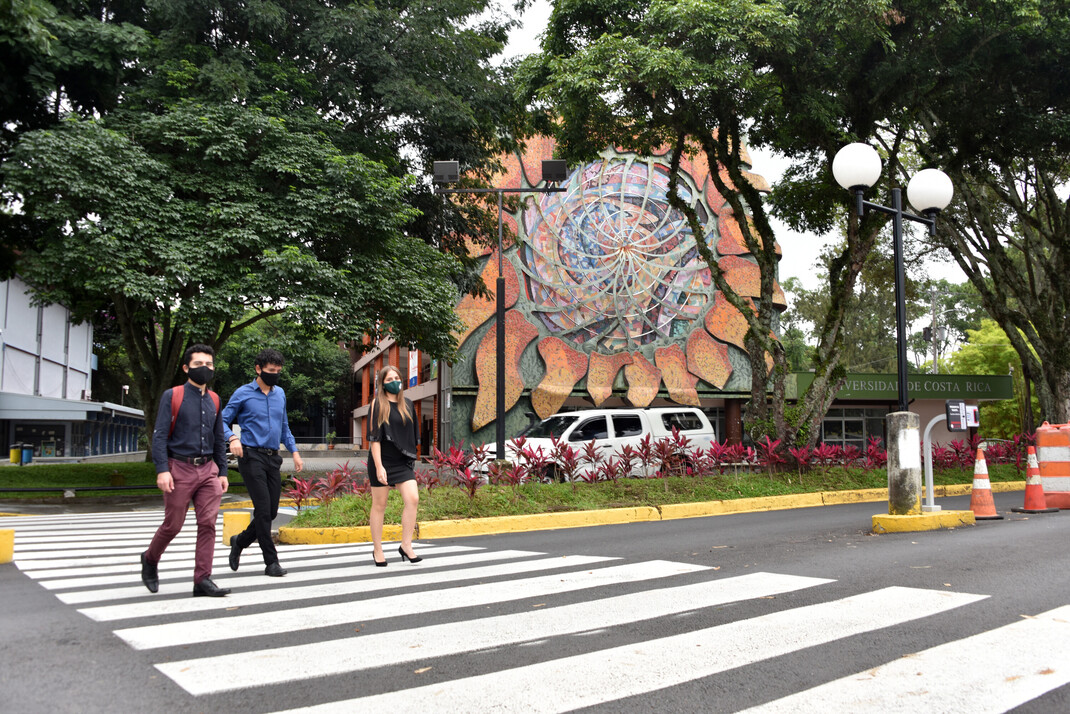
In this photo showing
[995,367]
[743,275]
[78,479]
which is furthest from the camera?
[995,367]

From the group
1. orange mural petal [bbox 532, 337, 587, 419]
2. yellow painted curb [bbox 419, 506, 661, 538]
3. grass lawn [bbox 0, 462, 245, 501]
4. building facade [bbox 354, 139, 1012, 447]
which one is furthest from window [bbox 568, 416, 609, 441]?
orange mural petal [bbox 532, 337, 587, 419]

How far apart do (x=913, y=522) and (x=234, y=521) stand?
25.8 ft

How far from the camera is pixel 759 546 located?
8.22m

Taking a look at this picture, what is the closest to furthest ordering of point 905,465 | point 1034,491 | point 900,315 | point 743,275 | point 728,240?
point 905,465
point 900,315
point 1034,491
point 728,240
point 743,275

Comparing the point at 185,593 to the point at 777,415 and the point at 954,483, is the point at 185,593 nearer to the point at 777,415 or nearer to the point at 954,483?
the point at 777,415

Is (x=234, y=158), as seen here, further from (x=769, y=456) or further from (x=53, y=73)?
(x=769, y=456)

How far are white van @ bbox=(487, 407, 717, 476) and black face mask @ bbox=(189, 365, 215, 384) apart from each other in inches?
422

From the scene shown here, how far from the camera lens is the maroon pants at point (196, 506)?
18.9 feet

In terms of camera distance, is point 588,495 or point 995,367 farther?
point 995,367

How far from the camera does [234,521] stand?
8.83 metres

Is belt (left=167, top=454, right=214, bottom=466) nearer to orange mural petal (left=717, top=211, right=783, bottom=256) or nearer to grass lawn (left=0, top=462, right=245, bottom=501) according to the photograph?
grass lawn (left=0, top=462, right=245, bottom=501)

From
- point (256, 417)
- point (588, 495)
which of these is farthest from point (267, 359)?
point (588, 495)

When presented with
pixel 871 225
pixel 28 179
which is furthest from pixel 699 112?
pixel 28 179

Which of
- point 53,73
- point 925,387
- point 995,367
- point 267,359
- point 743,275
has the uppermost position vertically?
point 53,73
